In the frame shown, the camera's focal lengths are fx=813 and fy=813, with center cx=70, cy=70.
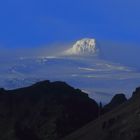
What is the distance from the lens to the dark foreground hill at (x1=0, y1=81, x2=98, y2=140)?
3583 inches

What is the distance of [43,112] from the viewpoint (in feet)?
311

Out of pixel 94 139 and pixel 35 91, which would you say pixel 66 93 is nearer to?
pixel 35 91

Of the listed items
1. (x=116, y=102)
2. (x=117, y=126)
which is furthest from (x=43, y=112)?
(x=116, y=102)

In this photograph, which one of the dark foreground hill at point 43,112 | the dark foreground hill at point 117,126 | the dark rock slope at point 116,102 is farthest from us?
the dark rock slope at point 116,102

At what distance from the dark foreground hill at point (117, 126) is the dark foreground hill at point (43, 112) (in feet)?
12.9

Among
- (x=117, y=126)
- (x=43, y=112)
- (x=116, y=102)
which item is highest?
(x=116, y=102)

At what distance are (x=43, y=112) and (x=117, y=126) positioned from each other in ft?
49.4

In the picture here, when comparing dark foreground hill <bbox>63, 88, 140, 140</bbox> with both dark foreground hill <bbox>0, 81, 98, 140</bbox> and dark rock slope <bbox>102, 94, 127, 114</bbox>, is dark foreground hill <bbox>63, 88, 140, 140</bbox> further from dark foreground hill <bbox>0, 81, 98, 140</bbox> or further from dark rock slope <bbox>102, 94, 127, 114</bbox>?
dark rock slope <bbox>102, 94, 127, 114</bbox>

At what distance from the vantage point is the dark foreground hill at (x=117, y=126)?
3081 inches

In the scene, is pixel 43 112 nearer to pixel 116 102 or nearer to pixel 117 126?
pixel 117 126

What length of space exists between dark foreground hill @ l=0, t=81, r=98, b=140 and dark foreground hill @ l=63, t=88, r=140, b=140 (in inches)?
155

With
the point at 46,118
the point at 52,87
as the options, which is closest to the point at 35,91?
the point at 52,87

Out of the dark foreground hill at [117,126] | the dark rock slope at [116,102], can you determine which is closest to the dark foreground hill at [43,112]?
the dark foreground hill at [117,126]

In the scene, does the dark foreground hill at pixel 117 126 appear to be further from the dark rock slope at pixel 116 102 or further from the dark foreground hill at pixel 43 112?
the dark rock slope at pixel 116 102
